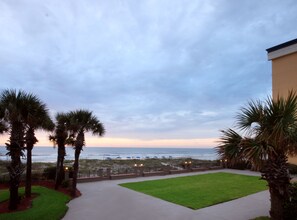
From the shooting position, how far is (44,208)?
32.5ft

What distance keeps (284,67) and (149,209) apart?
62.4ft

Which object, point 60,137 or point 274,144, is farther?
point 60,137

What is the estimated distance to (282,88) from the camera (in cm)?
2205

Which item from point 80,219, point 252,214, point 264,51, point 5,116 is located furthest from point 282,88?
point 5,116

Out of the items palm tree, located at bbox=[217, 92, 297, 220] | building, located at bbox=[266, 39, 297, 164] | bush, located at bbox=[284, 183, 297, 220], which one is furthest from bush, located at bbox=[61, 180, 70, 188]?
building, located at bbox=[266, 39, 297, 164]

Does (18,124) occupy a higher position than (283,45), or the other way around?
(283,45)

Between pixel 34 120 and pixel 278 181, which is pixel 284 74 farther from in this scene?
pixel 34 120

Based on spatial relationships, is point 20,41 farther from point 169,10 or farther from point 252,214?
point 252,214

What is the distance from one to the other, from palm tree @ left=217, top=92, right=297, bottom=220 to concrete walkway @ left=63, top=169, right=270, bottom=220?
7.85ft

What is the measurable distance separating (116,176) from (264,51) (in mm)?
19545

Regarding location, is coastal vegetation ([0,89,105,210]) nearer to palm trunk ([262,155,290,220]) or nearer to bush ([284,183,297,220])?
palm trunk ([262,155,290,220])

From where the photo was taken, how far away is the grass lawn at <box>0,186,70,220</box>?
885cm

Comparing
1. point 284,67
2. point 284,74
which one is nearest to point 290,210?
point 284,74

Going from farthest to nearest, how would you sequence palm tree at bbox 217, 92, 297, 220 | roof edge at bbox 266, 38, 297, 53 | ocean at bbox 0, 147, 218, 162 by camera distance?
1. ocean at bbox 0, 147, 218, 162
2. roof edge at bbox 266, 38, 297, 53
3. palm tree at bbox 217, 92, 297, 220
